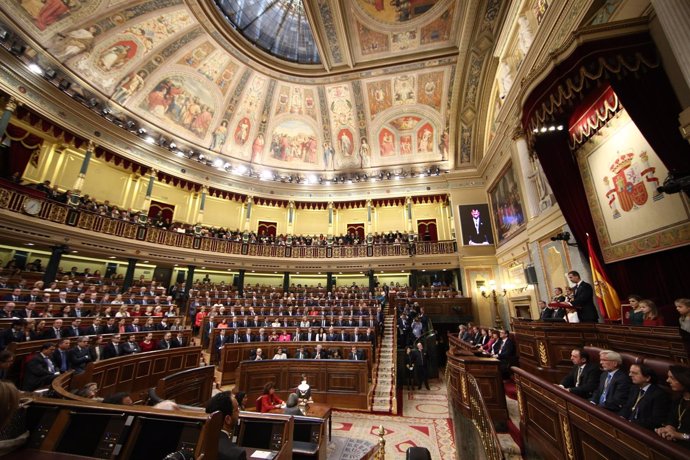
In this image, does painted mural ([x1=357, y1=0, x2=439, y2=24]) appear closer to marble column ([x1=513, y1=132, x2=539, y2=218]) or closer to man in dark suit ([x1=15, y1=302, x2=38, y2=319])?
marble column ([x1=513, y1=132, x2=539, y2=218])

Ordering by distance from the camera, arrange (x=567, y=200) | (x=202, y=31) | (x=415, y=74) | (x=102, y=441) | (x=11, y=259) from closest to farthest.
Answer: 1. (x=102, y=441)
2. (x=567, y=200)
3. (x=11, y=259)
4. (x=202, y=31)
5. (x=415, y=74)

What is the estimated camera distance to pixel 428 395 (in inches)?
282

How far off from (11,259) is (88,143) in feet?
17.0

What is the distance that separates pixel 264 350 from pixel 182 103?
13.6 metres

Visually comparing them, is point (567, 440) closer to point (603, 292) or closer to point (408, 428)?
point (408, 428)

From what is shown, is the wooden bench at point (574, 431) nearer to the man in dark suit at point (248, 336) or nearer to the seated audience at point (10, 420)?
the seated audience at point (10, 420)

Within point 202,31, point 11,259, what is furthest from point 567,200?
point 11,259

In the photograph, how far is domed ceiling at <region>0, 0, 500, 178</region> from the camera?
11367 millimetres

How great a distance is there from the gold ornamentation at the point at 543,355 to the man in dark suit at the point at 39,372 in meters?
7.41

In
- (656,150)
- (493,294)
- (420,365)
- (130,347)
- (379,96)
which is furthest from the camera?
(379,96)

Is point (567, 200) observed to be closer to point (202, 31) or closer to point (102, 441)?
point (102, 441)

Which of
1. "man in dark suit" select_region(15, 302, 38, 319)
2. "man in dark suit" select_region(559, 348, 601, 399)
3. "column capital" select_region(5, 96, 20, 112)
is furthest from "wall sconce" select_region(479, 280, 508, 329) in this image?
"column capital" select_region(5, 96, 20, 112)

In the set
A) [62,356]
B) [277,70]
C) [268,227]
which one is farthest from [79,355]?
[277,70]

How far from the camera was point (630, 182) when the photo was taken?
4.86 m
